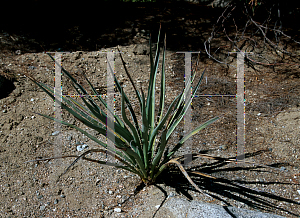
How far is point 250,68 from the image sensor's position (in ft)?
11.2

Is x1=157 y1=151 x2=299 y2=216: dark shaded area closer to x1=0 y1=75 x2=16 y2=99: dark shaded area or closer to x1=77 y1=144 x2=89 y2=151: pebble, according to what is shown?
x1=77 y1=144 x2=89 y2=151: pebble

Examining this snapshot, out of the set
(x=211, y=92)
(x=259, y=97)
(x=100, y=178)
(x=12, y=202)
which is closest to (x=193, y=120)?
(x=211, y=92)

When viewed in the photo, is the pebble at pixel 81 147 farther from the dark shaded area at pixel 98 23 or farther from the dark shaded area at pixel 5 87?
the dark shaded area at pixel 98 23

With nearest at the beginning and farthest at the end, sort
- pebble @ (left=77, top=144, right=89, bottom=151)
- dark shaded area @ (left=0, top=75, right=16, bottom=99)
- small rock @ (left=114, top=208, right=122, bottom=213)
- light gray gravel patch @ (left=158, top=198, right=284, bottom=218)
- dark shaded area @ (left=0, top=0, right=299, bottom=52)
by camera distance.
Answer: light gray gravel patch @ (left=158, top=198, right=284, bottom=218) < small rock @ (left=114, top=208, right=122, bottom=213) < pebble @ (left=77, top=144, right=89, bottom=151) < dark shaded area @ (left=0, top=75, right=16, bottom=99) < dark shaded area @ (left=0, top=0, right=299, bottom=52)

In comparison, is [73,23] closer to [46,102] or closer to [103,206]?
[46,102]

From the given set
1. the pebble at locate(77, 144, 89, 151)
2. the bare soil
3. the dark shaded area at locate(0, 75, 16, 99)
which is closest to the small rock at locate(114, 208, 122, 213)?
the bare soil

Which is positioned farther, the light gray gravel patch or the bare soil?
the bare soil

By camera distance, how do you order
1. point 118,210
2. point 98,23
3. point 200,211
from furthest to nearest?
point 98,23 < point 118,210 < point 200,211

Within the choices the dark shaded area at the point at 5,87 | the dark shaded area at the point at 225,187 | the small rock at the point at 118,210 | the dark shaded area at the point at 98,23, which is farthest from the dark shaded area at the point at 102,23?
the small rock at the point at 118,210

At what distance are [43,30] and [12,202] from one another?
291 cm

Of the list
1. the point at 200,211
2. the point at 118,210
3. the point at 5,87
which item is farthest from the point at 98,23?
the point at 200,211

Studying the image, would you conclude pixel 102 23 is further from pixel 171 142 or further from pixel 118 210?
pixel 118 210

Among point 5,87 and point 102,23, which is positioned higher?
point 102,23

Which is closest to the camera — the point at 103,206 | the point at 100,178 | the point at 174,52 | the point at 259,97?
the point at 103,206
